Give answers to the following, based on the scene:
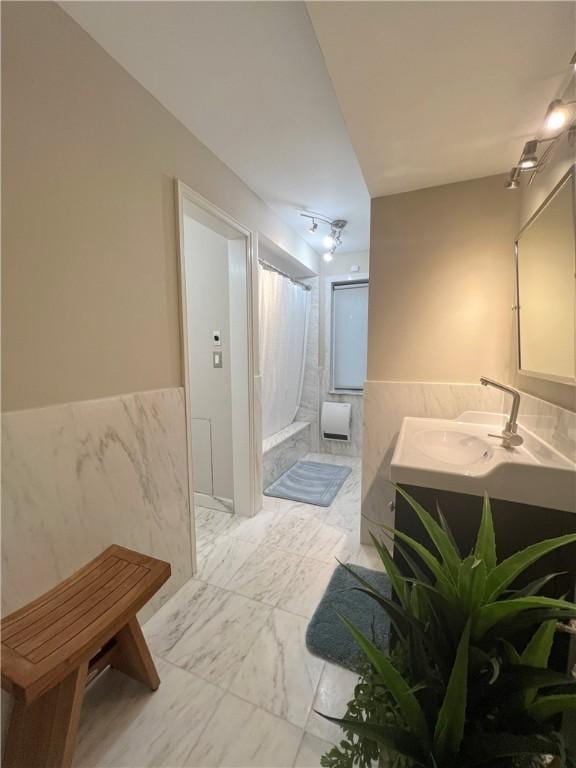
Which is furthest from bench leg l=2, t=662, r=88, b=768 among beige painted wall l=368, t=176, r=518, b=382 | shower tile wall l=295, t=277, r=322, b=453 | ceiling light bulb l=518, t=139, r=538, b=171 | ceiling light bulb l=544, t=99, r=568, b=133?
shower tile wall l=295, t=277, r=322, b=453

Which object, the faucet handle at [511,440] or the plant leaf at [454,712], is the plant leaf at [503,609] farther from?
the faucet handle at [511,440]

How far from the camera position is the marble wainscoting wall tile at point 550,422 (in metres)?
0.99

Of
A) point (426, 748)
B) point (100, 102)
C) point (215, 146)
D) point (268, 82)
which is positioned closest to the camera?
point (426, 748)

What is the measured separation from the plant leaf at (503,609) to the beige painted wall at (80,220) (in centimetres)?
127

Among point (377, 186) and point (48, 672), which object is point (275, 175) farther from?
point (48, 672)

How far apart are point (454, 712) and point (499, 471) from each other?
0.67 m

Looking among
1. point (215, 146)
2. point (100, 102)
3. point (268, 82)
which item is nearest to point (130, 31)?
point (100, 102)

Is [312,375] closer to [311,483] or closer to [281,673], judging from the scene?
[311,483]

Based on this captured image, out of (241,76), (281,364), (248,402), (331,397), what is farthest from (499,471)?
(331,397)

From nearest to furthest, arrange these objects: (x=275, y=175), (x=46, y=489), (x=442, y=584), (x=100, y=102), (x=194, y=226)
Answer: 1. (x=442, y=584)
2. (x=46, y=489)
3. (x=100, y=102)
4. (x=275, y=175)
5. (x=194, y=226)

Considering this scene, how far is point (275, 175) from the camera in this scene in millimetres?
1948

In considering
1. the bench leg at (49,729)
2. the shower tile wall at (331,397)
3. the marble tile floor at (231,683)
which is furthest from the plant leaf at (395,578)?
the shower tile wall at (331,397)

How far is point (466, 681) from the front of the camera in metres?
0.56

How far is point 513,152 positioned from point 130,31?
63.4 inches
